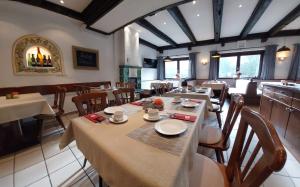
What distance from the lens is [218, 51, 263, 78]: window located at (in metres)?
6.15

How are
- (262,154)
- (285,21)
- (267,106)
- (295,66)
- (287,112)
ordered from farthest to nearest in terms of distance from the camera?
(295,66)
(285,21)
(267,106)
(287,112)
(262,154)

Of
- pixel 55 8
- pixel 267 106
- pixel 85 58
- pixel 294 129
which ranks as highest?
pixel 55 8

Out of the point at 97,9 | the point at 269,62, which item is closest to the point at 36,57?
the point at 97,9

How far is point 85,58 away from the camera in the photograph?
13.4 feet

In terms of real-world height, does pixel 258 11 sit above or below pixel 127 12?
above

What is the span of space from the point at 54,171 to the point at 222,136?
77.8 inches

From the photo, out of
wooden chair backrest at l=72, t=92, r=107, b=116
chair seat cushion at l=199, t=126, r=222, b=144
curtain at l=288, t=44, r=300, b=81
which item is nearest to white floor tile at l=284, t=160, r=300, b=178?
chair seat cushion at l=199, t=126, r=222, b=144

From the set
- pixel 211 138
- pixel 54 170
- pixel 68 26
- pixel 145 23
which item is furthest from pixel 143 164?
pixel 145 23

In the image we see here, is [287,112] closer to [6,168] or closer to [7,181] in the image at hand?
[7,181]

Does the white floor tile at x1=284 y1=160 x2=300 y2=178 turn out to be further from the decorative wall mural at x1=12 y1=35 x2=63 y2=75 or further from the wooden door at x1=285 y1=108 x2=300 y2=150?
the decorative wall mural at x1=12 y1=35 x2=63 y2=75

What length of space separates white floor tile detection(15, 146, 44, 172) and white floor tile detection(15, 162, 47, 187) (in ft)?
0.33

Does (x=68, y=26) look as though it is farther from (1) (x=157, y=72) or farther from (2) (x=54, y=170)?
(1) (x=157, y=72)

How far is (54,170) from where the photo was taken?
1585mm

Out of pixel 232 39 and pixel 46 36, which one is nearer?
pixel 46 36
